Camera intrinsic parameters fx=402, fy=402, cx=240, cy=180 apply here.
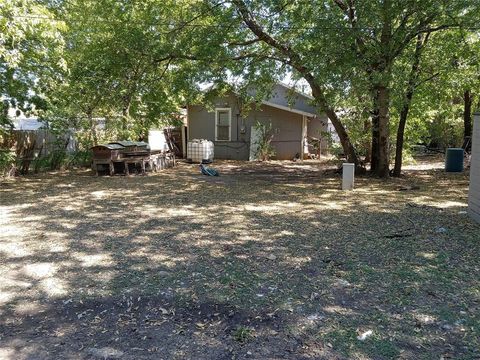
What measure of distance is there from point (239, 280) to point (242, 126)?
14.8 m

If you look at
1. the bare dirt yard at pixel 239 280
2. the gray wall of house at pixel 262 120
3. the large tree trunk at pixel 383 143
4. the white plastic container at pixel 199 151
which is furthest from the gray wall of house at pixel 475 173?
the gray wall of house at pixel 262 120

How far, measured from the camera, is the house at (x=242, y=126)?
59.9 ft

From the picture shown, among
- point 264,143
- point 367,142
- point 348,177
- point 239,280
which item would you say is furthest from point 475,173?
point 264,143

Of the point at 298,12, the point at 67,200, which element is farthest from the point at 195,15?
the point at 67,200

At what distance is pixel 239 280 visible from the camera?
4082 millimetres

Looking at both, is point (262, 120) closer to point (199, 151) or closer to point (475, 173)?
point (199, 151)

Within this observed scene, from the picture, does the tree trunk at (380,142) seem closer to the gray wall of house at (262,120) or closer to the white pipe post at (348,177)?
the white pipe post at (348,177)

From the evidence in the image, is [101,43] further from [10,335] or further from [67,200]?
[10,335]

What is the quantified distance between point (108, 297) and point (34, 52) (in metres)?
7.82

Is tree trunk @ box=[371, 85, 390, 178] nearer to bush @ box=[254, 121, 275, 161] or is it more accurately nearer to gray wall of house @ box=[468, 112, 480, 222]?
gray wall of house @ box=[468, 112, 480, 222]

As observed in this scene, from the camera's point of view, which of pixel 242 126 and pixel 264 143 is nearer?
pixel 264 143

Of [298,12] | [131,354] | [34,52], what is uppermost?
[298,12]

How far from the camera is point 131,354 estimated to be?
2801 millimetres

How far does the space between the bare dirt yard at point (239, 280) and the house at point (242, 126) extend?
10396 mm
